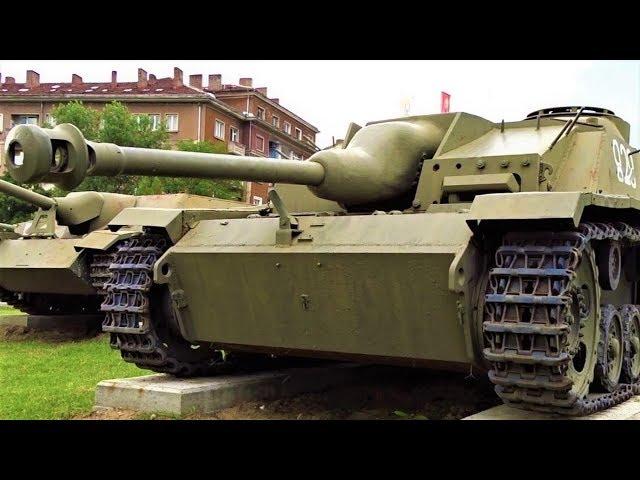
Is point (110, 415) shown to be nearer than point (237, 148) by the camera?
Yes

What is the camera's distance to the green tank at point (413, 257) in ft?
16.7

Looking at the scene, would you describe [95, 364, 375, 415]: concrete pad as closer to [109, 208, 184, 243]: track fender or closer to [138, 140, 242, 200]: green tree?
[109, 208, 184, 243]: track fender

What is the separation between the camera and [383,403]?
783cm

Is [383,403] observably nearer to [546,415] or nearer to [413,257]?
[546,415]

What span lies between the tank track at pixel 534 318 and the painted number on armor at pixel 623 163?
2063 mm

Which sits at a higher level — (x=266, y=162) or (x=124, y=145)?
(x=124, y=145)

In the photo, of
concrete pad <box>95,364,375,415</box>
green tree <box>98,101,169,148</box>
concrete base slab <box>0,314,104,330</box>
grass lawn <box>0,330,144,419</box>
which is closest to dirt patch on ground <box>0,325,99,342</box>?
concrete base slab <box>0,314,104,330</box>

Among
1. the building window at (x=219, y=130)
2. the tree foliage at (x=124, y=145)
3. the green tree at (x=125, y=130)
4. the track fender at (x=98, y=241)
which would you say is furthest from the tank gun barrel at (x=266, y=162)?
the building window at (x=219, y=130)

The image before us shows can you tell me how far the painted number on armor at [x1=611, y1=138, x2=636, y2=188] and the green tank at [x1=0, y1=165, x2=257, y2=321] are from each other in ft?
16.3

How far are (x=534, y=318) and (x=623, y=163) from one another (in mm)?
3022

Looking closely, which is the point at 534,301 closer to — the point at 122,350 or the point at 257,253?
the point at 257,253

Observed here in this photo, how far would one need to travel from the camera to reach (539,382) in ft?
16.7

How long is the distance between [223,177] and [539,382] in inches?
93.6

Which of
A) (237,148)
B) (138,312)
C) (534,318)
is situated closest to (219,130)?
(237,148)
